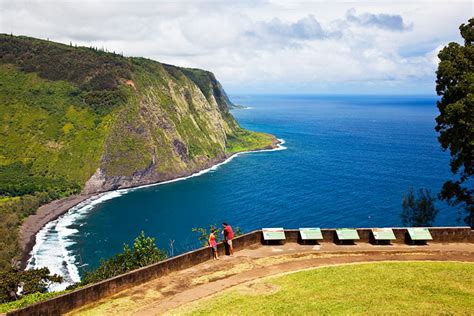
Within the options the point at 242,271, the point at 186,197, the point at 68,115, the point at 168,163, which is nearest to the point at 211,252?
the point at 242,271

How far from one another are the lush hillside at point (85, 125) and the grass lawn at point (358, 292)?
98.1 meters

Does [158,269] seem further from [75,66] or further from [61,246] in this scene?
[75,66]

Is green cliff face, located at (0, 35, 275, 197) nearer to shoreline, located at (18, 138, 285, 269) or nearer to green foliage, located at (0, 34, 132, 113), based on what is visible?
green foliage, located at (0, 34, 132, 113)

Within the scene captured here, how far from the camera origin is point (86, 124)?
5787 inches

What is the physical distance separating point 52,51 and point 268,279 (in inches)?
6760

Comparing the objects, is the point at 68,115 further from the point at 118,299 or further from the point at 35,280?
the point at 118,299

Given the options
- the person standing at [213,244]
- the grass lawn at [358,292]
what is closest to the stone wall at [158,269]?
the person standing at [213,244]

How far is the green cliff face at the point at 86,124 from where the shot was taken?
429 ft

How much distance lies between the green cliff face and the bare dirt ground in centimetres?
10861

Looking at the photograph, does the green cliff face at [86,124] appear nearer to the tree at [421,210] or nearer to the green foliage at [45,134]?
the green foliage at [45,134]

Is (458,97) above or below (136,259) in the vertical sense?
above

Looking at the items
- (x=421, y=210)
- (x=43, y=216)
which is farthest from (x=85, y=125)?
(x=421, y=210)

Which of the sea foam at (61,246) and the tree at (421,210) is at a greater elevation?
the tree at (421,210)

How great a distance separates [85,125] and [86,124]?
57 centimetres
